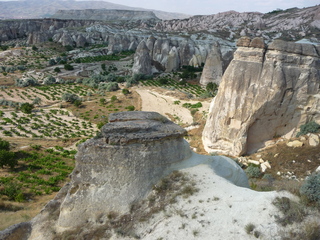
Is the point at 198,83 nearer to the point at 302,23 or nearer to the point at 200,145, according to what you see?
the point at 200,145

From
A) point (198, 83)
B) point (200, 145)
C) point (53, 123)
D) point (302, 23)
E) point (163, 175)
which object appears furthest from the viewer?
point (302, 23)

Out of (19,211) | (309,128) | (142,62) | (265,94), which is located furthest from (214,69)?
(19,211)

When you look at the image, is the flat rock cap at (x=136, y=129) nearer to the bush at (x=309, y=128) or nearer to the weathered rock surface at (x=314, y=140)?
the weathered rock surface at (x=314, y=140)

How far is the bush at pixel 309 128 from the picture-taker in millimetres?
13633

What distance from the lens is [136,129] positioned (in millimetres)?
6965

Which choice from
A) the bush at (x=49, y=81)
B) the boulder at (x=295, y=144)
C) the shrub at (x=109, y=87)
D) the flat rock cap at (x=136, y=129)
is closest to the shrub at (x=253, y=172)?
the boulder at (x=295, y=144)

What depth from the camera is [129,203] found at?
6520mm

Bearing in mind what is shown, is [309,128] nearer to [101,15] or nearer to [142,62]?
[142,62]

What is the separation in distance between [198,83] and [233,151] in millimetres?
28071

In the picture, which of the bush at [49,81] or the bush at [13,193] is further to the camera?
the bush at [49,81]

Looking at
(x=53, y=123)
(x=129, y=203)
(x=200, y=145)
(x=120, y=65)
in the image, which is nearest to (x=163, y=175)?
(x=129, y=203)

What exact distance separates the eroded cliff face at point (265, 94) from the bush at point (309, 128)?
373 mm

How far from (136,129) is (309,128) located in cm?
1124

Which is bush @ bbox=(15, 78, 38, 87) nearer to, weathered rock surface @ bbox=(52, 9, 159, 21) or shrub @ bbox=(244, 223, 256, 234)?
shrub @ bbox=(244, 223, 256, 234)
